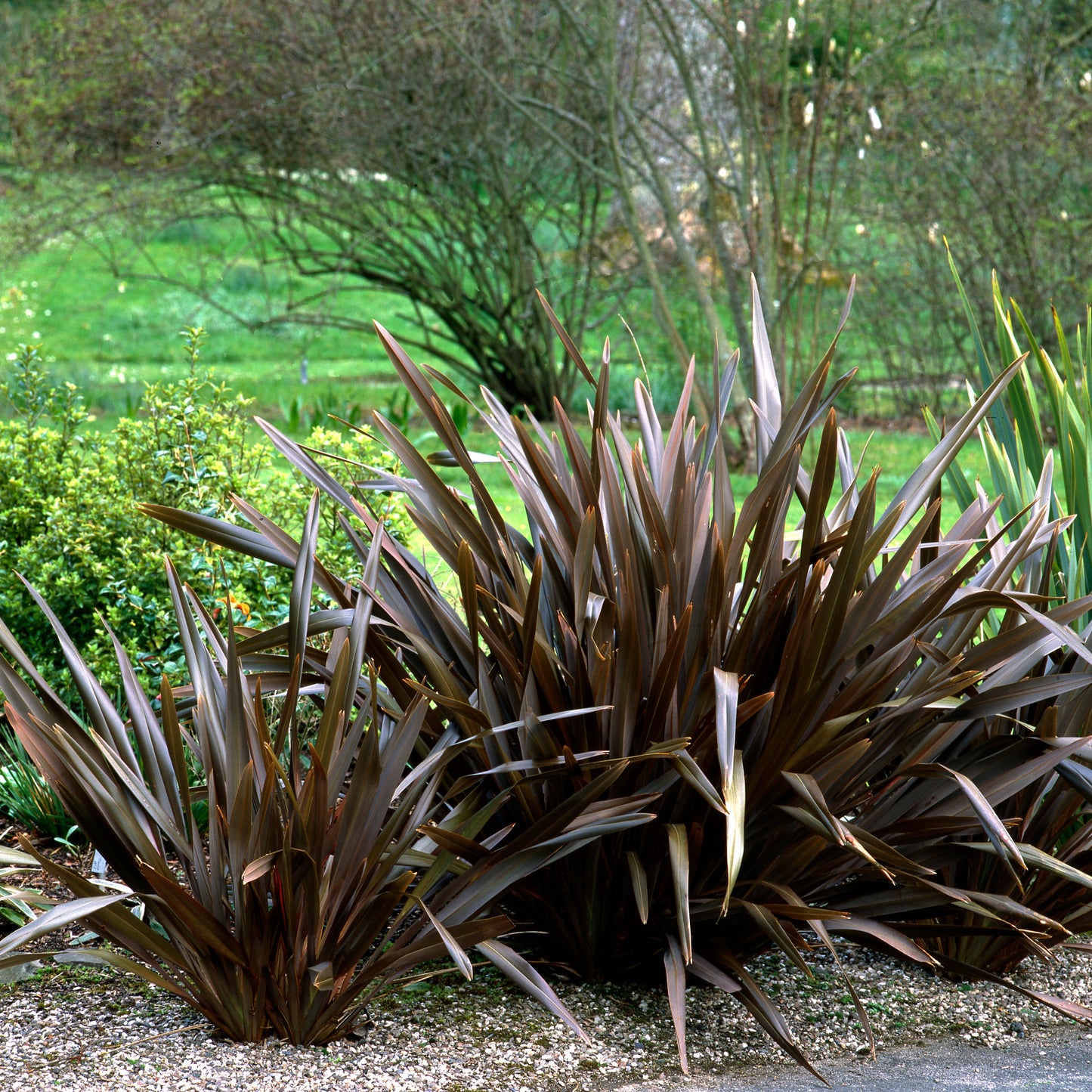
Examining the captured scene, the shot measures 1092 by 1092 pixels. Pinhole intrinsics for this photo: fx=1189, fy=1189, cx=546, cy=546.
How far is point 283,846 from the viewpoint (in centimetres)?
192

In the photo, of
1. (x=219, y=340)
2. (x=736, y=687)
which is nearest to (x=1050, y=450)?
(x=736, y=687)

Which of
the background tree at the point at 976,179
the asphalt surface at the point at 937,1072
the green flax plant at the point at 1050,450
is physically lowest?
the asphalt surface at the point at 937,1072

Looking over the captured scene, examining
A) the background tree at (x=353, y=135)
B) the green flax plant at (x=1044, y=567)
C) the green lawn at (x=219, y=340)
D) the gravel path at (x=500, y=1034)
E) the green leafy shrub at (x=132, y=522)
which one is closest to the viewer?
the gravel path at (x=500, y=1034)

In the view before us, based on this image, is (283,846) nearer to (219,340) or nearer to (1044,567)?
(1044,567)

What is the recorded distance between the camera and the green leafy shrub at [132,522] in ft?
12.4

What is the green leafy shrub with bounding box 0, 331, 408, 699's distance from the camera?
148 inches

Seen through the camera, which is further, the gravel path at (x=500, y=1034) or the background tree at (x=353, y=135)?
the background tree at (x=353, y=135)

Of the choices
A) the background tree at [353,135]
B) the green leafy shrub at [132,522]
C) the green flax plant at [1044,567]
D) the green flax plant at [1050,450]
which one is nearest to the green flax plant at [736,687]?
the green flax plant at [1044,567]

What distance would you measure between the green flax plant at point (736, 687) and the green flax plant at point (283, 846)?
116mm

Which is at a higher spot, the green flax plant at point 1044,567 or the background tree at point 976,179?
the background tree at point 976,179

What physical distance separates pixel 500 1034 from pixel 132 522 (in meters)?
2.47

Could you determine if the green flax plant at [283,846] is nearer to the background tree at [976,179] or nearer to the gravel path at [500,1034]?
the gravel path at [500,1034]

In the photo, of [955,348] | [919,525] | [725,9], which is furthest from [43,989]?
[955,348]

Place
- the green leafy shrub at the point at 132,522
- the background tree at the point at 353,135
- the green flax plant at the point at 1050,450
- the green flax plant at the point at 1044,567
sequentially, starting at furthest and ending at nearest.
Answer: the background tree at the point at 353,135
the green leafy shrub at the point at 132,522
the green flax plant at the point at 1050,450
the green flax plant at the point at 1044,567
